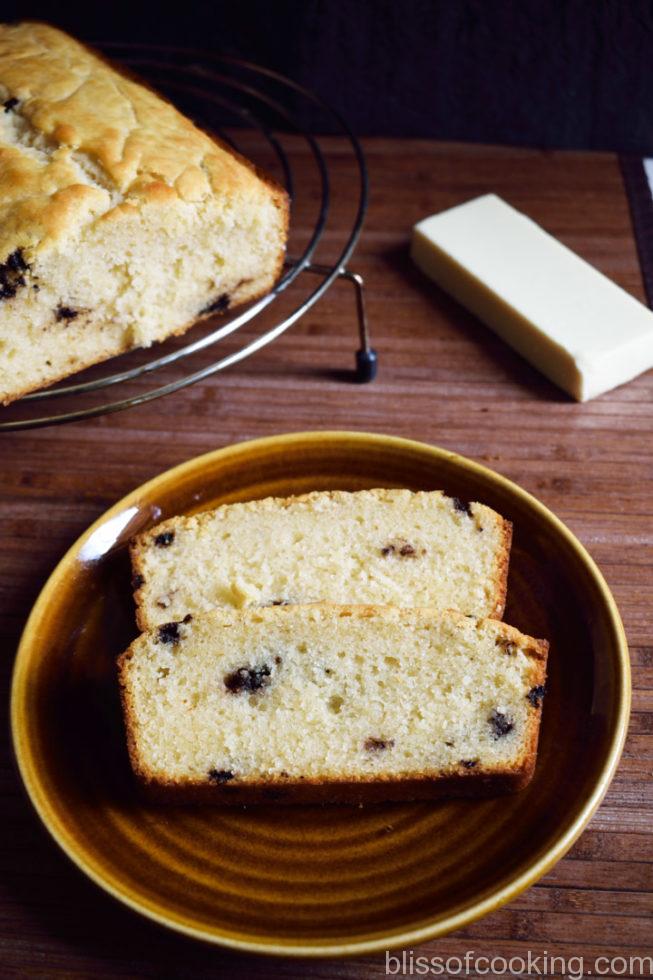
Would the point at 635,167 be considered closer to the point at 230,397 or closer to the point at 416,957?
the point at 230,397

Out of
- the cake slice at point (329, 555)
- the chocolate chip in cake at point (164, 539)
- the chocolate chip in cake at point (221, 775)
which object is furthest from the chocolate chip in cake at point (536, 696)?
the chocolate chip in cake at point (164, 539)

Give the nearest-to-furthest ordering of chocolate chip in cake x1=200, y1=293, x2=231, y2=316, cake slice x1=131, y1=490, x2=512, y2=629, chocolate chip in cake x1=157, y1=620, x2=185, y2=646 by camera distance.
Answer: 1. chocolate chip in cake x1=157, y1=620, x2=185, y2=646
2. cake slice x1=131, y1=490, x2=512, y2=629
3. chocolate chip in cake x1=200, y1=293, x2=231, y2=316

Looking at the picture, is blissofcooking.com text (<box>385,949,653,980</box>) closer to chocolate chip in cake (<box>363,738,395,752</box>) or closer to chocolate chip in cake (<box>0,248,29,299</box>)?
chocolate chip in cake (<box>363,738,395,752</box>)

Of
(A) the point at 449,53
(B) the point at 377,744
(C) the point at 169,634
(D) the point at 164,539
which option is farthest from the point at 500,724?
(A) the point at 449,53

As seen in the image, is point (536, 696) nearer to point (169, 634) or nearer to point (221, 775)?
point (221, 775)

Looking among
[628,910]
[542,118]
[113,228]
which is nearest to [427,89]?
[542,118]

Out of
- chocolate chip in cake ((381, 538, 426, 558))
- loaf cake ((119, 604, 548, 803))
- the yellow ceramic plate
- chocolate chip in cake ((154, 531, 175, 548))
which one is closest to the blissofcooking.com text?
the yellow ceramic plate
